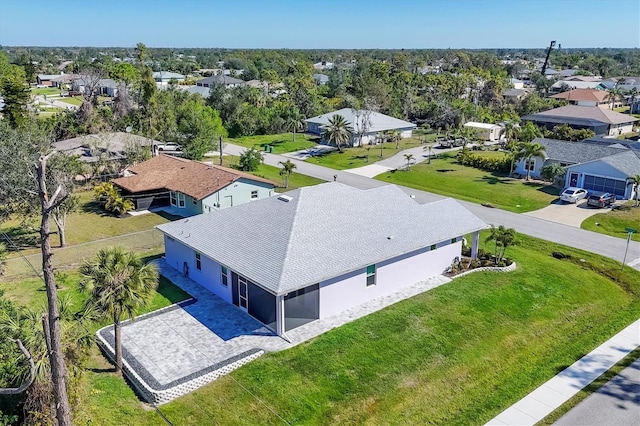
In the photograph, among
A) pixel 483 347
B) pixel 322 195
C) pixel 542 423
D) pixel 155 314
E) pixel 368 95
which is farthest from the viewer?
pixel 368 95

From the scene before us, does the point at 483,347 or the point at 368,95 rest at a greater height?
the point at 368,95

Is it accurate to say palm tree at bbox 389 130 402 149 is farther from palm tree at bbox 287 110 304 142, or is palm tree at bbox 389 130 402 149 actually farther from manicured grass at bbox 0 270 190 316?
manicured grass at bbox 0 270 190 316

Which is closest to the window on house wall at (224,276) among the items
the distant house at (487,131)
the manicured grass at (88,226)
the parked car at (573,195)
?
the manicured grass at (88,226)

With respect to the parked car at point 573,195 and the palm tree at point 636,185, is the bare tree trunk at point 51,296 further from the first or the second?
the palm tree at point 636,185

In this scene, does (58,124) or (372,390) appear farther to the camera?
(58,124)

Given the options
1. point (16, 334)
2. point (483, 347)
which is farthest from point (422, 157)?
point (16, 334)

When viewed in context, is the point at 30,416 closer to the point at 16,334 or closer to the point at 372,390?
the point at 16,334

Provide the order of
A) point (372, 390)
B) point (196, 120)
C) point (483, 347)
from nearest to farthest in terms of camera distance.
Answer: point (372, 390) → point (483, 347) → point (196, 120)

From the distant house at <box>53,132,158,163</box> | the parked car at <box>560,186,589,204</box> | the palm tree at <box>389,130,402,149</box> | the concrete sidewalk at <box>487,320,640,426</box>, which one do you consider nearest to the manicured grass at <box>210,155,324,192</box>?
the distant house at <box>53,132,158,163</box>

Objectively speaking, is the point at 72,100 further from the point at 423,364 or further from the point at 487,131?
the point at 423,364
